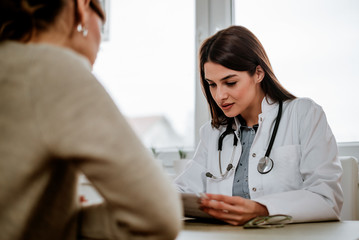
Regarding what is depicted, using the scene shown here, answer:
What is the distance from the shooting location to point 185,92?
2.66 meters

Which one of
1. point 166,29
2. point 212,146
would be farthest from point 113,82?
point 212,146

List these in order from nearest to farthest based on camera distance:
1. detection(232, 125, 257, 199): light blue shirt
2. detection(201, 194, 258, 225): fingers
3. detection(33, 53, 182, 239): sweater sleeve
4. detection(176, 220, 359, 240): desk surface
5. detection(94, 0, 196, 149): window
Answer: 1. detection(33, 53, 182, 239): sweater sleeve
2. detection(176, 220, 359, 240): desk surface
3. detection(201, 194, 258, 225): fingers
4. detection(232, 125, 257, 199): light blue shirt
5. detection(94, 0, 196, 149): window

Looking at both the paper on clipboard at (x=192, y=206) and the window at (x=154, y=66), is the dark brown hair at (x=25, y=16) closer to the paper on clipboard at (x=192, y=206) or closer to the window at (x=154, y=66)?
the paper on clipboard at (x=192, y=206)

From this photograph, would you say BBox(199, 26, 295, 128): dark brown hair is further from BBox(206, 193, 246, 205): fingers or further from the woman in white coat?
BBox(206, 193, 246, 205): fingers

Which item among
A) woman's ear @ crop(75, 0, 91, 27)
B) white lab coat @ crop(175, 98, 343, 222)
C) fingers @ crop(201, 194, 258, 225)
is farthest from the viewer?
white lab coat @ crop(175, 98, 343, 222)

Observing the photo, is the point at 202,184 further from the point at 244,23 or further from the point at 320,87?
the point at 244,23

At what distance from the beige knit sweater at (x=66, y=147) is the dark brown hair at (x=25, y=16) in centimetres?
6

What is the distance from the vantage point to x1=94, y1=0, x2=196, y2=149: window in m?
2.67

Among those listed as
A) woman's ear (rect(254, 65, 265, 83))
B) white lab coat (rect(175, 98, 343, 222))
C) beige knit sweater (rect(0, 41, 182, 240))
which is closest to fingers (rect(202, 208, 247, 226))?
white lab coat (rect(175, 98, 343, 222))

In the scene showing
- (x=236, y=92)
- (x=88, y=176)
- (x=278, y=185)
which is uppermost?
(x=88, y=176)

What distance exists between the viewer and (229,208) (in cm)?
99

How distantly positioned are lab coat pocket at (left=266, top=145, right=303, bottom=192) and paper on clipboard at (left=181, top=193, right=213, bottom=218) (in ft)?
1.67

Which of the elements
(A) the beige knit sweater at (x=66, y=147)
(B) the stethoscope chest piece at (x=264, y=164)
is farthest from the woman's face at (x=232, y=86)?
(A) the beige knit sweater at (x=66, y=147)

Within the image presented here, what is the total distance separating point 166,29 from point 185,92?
0.58 m
